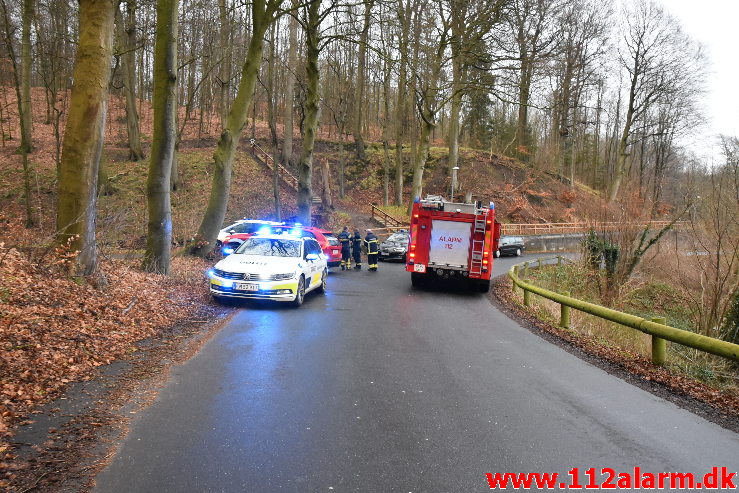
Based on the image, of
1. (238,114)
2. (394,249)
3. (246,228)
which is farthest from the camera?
(394,249)

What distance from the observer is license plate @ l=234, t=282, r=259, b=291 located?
1061cm

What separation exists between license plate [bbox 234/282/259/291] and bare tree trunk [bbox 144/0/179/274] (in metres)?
2.43

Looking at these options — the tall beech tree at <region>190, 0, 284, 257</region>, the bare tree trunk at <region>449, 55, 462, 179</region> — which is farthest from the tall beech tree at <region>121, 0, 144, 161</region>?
the bare tree trunk at <region>449, 55, 462, 179</region>

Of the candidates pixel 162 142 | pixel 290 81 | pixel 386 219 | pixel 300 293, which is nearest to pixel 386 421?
pixel 300 293

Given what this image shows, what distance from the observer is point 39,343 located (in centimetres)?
586

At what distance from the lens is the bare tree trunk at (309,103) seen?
19.4 metres

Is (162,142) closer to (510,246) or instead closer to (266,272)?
(266,272)

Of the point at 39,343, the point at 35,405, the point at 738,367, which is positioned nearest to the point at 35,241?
the point at 39,343

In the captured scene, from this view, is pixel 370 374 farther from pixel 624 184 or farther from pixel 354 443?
pixel 624 184

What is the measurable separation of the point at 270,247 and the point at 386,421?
8010mm

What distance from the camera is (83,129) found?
8477 mm

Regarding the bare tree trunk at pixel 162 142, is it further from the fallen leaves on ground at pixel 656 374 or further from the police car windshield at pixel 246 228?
the police car windshield at pixel 246 228
